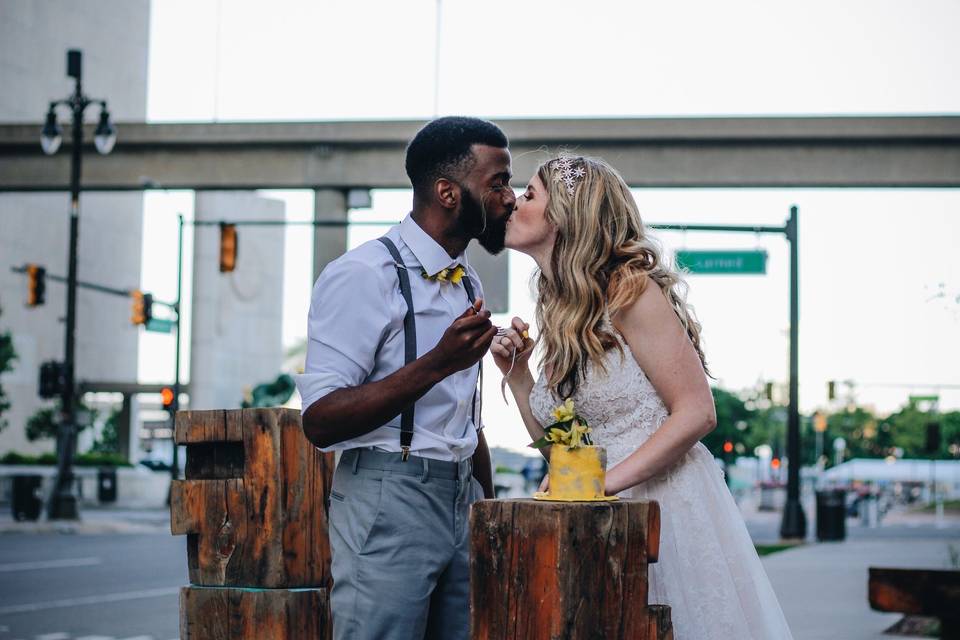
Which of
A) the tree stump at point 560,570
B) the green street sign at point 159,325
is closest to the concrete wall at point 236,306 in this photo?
the green street sign at point 159,325

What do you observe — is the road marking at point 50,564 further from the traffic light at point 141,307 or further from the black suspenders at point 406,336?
the black suspenders at point 406,336

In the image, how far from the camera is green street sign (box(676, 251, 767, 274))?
72.4 feet

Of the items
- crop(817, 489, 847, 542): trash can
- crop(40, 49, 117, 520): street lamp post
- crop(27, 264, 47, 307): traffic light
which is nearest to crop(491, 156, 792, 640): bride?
crop(40, 49, 117, 520): street lamp post

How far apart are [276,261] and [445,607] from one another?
187 ft

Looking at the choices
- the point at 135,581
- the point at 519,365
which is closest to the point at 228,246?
the point at 135,581

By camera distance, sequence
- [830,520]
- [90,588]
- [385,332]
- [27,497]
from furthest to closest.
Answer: [830,520] < [27,497] < [90,588] < [385,332]

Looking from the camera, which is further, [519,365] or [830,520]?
[830,520]

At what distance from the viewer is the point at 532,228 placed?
3707 millimetres

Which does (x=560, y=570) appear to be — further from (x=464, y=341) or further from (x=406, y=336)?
(x=406, y=336)

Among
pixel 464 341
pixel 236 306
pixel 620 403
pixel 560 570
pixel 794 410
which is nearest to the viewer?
pixel 560 570

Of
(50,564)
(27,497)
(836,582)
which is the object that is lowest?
(27,497)

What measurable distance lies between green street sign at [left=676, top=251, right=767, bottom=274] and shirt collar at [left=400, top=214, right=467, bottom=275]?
61.5ft

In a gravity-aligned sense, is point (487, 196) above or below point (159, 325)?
below

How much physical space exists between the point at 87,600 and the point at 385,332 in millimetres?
10074
